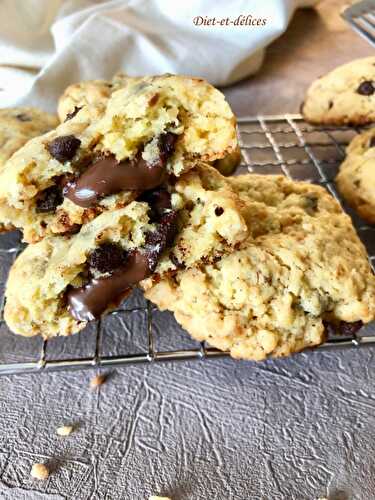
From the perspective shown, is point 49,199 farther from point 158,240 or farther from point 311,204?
point 311,204

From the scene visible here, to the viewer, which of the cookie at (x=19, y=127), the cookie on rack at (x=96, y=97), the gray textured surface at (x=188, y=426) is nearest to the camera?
the gray textured surface at (x=188, y=426)

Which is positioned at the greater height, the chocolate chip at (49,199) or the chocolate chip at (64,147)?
the chocolate chip at (64,147)

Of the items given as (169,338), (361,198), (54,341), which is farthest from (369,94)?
(54,341)

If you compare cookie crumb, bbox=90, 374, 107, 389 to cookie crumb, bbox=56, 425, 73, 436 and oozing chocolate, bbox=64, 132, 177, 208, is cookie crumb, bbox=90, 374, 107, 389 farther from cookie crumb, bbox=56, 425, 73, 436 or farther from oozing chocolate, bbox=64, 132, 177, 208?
oozing chocolate, bbox=64, 132, 177, 208

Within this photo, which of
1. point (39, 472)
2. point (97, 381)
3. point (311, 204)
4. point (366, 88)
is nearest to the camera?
point (39, 472)

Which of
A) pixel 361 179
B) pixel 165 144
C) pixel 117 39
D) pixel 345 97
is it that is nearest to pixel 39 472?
pixel 165 144

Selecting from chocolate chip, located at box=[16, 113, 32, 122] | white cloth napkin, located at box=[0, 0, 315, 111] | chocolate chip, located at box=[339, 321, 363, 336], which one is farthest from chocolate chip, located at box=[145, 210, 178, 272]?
white cloth napkin, located at box=[0, 0, 315, 111]

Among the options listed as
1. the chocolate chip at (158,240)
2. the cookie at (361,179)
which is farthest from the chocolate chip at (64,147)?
the cookie at (361,179)

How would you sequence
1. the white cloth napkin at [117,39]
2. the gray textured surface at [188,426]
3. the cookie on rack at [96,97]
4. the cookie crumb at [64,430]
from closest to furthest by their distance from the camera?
the gray textured surface at [188,426] → the cookie crumb at [64,430] → the cookie on rack at [96,97] → the white cloth napkin at [117,39]

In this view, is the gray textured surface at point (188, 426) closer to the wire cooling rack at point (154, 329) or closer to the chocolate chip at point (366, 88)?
the wire cooling rack at point (154, 329)
